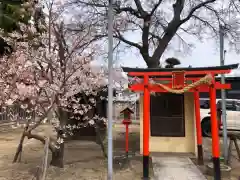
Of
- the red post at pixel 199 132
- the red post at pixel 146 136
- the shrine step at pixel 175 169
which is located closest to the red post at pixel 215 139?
the shrine step at pixel 175 169

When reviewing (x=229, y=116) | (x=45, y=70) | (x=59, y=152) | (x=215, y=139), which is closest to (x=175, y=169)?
(x=215, y=139)

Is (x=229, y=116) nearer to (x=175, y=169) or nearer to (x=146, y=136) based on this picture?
(x=175, y=169)

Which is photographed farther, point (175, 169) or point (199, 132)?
point (199, 132)

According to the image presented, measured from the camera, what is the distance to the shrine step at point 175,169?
19.9 ft

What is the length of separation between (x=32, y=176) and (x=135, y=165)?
268cm

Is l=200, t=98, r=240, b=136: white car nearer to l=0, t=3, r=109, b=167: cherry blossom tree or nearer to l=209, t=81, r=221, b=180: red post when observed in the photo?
l=209, t=81, r=221, b=180: red post

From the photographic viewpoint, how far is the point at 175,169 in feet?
21.9

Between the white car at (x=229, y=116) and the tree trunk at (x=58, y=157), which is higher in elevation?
the white car at (x=229, y=116)

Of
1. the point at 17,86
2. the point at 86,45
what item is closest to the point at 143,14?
the point at 86,45

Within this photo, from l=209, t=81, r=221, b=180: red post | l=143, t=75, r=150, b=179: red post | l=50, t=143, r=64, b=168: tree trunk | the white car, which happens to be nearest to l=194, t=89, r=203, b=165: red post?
l=209, t=81, r=221, b=180: red post

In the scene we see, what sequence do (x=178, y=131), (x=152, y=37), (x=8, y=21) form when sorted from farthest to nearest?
(x=152, y=37)
(x=178, y=131)
(x=8, y=21)

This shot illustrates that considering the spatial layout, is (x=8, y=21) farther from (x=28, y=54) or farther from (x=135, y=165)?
(x=135, y=165)

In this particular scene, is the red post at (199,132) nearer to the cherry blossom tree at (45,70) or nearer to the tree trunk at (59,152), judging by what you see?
the cherry blossom tree at (45,70)

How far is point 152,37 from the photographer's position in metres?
11.4
